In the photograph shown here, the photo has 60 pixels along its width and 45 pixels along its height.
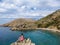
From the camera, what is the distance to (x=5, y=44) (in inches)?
3524

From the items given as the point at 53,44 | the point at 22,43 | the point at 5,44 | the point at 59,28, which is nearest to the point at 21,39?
the point at 22,43

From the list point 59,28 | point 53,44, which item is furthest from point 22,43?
point 59,28

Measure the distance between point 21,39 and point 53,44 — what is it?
3111 centimetres

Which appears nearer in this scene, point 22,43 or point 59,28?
point 22,43

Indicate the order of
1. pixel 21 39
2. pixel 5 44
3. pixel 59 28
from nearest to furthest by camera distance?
pixel 21 39, pixel 5 44, pixel 59 28

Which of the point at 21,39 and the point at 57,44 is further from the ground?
the point at 21,39

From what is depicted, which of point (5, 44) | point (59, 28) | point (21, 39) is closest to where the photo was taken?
point (21, 39)

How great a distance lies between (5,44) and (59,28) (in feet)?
367

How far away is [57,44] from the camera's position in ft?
304

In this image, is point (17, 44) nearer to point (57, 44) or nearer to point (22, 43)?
point (22, 43)

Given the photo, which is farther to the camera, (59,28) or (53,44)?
(59,28)

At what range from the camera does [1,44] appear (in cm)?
9056

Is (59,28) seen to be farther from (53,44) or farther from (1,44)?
(1,44)

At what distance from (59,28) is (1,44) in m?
112
